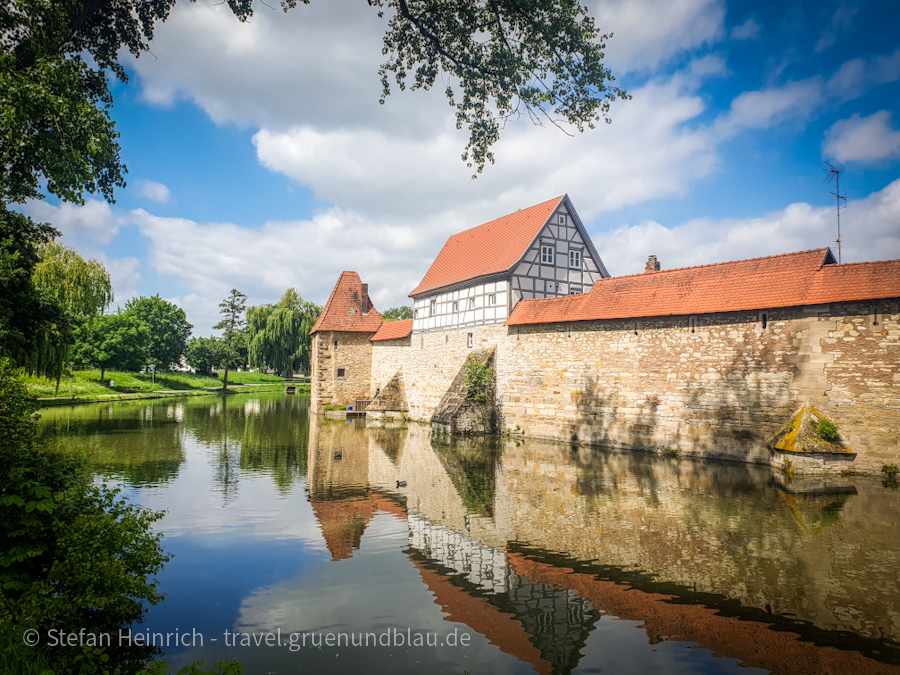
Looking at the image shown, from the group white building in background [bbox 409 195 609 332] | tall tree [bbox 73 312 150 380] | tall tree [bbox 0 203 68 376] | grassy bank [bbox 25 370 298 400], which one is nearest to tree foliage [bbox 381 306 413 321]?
grassy bank [bbox 25 370 298 400]

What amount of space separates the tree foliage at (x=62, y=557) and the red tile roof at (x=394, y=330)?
23.0 m

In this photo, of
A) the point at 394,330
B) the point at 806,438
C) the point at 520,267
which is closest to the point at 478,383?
the point at 520,267

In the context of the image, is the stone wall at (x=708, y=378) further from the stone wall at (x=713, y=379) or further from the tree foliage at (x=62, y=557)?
the tree foliage at (x=62, y=557)

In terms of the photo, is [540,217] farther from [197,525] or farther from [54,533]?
[54,533]

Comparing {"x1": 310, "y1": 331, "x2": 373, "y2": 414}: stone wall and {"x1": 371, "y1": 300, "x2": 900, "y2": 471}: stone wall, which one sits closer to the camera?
{"x1": 371, "y1": 300, "x2": 900, "y2": 471}: stone wall

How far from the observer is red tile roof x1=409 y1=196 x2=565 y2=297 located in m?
21.4

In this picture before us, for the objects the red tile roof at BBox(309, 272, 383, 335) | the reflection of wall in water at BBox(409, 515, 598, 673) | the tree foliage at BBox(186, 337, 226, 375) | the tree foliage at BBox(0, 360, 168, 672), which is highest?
the red tile roof at BBox(309, 272, 383, 335)

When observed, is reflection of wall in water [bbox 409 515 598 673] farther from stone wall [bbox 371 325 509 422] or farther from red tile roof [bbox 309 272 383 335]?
red tile roof [bbox 309 272 383 335]

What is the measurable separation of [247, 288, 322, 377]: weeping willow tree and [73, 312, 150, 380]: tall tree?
9206mm

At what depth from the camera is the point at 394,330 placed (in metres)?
29.2

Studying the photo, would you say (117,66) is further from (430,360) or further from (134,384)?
(134,384)

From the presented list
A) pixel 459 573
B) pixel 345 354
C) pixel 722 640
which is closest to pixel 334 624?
pixel 459 573

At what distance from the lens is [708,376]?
14414 millimetres

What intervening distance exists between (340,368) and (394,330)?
169 inches
